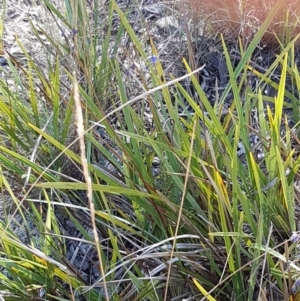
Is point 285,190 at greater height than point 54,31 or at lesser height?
lesser

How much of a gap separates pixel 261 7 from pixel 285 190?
0.91 meters

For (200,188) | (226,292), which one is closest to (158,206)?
(200,188)

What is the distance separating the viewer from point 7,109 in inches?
46.9

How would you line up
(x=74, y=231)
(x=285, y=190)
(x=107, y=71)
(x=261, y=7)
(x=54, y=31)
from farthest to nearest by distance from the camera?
(x=261, y=7) → (x=54, y=31) → (x=107, y=71) → (x=74, y=231) → (x=285, y=190)

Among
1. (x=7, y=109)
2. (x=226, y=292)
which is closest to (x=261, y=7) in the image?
(x=7, y=109)

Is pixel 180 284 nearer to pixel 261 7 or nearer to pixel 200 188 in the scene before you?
pixel 200 188

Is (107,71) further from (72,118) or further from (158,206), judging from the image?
(158,206)

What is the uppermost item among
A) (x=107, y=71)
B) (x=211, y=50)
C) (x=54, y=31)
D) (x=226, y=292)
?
(x=54, y=31)

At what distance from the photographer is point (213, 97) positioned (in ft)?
5.18

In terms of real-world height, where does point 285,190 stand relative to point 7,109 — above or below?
below

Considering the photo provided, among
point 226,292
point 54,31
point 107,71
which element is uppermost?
point 54,31

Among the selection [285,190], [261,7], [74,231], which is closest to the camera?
[285,190]

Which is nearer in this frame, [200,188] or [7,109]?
[200,188]

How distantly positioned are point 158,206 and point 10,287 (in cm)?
29
